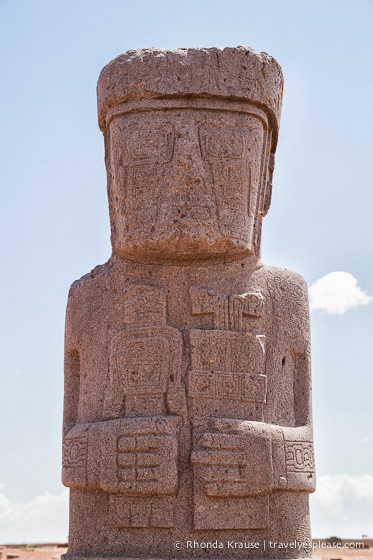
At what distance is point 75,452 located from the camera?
5730 millimetres

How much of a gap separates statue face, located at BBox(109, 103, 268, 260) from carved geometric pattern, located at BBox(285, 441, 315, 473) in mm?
1643

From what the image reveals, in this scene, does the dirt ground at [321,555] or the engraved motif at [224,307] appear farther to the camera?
the dirt ground at [321,555]

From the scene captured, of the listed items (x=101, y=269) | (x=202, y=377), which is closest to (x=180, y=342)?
(x=202, y=377)

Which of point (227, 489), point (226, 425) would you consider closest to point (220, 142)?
point (226, 425)

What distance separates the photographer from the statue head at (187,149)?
5.86 m

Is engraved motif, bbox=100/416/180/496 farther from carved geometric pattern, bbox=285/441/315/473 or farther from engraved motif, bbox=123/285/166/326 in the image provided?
carved geometric pattern, bbox=285/441/315/473

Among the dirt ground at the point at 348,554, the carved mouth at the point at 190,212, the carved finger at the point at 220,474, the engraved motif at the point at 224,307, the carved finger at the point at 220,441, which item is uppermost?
the carved mouth at the point at 190,212

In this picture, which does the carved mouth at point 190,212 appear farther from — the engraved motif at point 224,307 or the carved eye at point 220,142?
the engraved motif at point 224,307

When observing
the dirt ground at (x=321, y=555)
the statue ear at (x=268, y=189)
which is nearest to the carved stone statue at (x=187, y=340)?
the statue ear at (x=268, y=189)

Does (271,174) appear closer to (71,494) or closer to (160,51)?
(160,51)

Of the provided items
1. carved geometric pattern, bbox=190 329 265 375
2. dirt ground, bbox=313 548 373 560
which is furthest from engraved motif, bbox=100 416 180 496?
dirt ground, bbox=313 548 373 560

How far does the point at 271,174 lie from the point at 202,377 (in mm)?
2244

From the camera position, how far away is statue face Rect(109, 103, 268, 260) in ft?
19.1

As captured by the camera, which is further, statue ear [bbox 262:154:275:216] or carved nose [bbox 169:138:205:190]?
Answer: statue ear [bbox 262:154:275:216]
